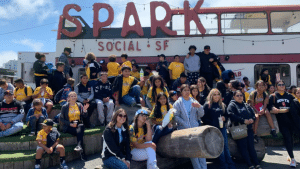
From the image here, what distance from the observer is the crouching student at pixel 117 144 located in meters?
3.56

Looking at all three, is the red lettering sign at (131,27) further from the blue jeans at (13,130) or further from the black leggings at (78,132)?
the blue jeans at (13,130)

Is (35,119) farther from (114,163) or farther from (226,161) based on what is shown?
(226,161)

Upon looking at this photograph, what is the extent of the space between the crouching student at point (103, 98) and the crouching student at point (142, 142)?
237cm

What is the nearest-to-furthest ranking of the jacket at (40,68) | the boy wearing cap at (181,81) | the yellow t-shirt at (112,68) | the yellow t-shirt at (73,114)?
the yellow t-shirt at (73,114)
the boy wearing cap at (181,81)
the jacket at (40,68)
the yellow t-shirt at (112,68)

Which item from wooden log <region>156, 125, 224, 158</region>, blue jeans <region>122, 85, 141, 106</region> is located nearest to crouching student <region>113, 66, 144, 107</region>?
blue jeans <region>122, 85, 141, 106</region>

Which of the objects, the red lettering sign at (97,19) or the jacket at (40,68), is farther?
the red lettering sign at (97,19)

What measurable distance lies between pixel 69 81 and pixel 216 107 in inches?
176

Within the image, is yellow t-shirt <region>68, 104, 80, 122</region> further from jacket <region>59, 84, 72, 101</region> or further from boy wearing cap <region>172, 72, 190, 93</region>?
boy wearing cap <region>172, 72, 190, 93</region>

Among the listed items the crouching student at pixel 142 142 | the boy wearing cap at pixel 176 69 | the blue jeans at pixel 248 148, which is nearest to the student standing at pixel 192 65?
the boy wearing cap at pixel 176 69

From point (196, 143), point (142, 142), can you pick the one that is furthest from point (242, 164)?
point (142, 142)

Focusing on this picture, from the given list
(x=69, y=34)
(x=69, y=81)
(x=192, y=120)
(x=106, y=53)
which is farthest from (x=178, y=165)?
(x=69, y=34)

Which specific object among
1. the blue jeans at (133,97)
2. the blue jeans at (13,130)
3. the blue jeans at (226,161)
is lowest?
the blue jeans at (226,161)

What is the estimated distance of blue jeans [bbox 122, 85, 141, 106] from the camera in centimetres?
599

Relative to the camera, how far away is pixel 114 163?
353 cm
